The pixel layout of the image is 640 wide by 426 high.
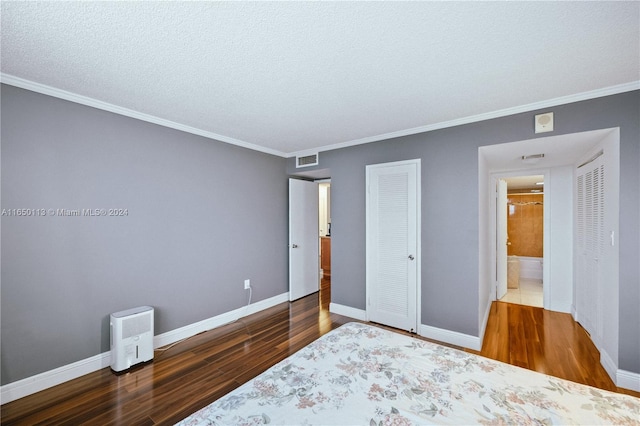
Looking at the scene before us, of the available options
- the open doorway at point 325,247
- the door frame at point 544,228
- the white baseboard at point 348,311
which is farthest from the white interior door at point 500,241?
the open doorway at point 325,247

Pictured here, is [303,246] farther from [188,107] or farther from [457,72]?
[457,72]

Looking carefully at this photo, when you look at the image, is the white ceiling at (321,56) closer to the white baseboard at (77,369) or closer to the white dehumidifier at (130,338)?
the white dehumidifier at (130,338)

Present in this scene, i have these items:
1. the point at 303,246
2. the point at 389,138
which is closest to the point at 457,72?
the point at 389,138

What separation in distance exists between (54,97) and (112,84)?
1.94ft

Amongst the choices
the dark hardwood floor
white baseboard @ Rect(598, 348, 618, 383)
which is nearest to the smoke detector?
white baseboard @ Rect(598, 348, 618, 383)

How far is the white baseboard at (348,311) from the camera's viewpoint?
3.76 meters

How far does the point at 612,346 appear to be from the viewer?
93.6 inches

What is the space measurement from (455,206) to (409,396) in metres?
2.31

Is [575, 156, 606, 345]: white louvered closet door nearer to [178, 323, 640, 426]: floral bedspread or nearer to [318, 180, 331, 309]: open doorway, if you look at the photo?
[178, 323, 640, 426]: floral bedspread

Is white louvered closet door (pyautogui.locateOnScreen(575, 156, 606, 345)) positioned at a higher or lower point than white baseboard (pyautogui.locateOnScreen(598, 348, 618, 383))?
higher

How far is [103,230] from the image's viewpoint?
8.49 feet

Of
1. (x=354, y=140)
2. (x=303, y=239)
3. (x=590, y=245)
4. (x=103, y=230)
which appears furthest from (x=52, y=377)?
(x=590, y=245)

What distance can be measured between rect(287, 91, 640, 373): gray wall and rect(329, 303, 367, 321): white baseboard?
63 millimetres

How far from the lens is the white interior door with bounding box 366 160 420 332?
3330mm
